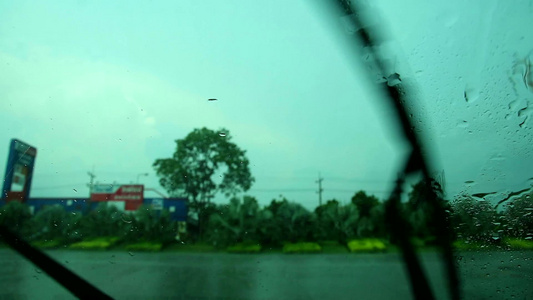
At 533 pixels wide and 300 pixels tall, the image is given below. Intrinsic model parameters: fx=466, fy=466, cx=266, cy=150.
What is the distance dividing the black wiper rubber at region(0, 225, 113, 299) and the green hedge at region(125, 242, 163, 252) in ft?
1.68

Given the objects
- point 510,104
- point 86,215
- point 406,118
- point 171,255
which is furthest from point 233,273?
point 510,104

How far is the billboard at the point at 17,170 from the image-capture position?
443cm

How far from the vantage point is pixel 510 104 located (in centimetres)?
423

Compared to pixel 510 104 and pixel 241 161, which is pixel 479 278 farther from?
pixel 241 161

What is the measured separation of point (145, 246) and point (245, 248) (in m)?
0.92

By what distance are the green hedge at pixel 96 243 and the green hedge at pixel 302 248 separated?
1614 mm

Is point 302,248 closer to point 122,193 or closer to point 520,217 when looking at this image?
point 122,193

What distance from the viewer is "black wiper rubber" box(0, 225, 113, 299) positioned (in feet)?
14.3

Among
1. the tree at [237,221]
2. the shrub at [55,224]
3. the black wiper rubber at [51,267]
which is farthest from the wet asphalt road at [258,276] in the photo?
the tree at [237,221]

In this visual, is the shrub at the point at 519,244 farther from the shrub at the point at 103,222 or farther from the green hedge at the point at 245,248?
the shrub at the point at 103,222

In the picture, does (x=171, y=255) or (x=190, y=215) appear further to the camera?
(x=171, y=255)

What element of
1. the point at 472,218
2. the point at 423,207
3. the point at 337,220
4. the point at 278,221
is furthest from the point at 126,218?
the point at 472,218

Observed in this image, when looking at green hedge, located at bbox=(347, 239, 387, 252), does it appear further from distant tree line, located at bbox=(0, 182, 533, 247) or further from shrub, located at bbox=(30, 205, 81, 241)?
shrub, located at bbox=(30, 205, 81, 241)

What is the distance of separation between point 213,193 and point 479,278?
2.55m
